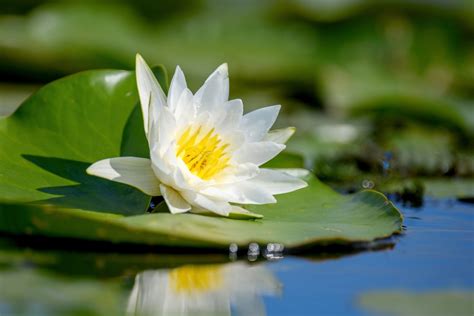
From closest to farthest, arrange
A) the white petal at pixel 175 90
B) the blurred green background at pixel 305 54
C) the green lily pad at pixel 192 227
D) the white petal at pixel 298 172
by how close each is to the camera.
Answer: the green lily pad at pixel 192 227
the white petal at pixel 175 90
the white petal at pixel 298 172
the blurred green background at pixel 305 54

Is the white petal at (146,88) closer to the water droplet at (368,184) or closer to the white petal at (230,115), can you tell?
the white petal at (230,115)

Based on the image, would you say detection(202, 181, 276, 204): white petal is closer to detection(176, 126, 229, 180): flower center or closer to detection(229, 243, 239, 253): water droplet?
detection(176, 126, 229, 180): flower center

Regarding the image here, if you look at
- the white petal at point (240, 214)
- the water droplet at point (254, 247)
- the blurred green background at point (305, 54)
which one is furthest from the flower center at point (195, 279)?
the blurred green background at point (305, 54)

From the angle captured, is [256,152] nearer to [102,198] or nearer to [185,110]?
[185,110]

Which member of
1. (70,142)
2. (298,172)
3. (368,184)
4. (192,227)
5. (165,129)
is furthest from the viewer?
(368,184)

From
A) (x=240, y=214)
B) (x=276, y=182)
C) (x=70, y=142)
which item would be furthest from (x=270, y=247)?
(x=70, y=142)

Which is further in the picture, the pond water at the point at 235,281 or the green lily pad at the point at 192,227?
the green lily pad at the point at 192,227

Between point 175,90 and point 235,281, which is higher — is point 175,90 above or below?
above
